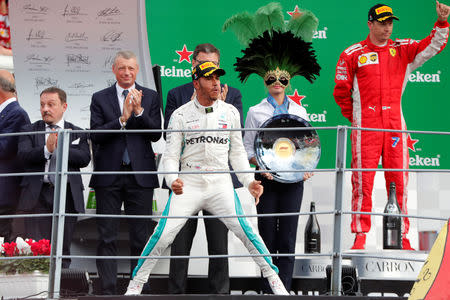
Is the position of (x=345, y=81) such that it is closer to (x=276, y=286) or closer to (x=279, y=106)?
(x=279, y=106)

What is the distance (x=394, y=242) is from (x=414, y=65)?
1.47m

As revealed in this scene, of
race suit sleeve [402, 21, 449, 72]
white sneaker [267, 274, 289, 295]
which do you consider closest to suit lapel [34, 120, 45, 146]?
white sneaker [267, 274, 289, 295]

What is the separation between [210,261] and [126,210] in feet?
2.76

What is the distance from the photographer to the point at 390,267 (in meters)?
6.76

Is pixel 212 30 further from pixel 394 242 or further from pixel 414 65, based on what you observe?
pixel 394 242

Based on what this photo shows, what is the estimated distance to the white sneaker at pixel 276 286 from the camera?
231 inches

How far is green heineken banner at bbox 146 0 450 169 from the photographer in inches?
354

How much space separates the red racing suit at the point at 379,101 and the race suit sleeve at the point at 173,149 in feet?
6.20

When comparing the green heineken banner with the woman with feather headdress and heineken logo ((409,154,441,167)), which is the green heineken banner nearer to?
heineken logo ((409,154,441,167))

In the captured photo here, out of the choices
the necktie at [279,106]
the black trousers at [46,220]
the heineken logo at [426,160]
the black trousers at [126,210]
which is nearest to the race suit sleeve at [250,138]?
the necktie at [279,106]

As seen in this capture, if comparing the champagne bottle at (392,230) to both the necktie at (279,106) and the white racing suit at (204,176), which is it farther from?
the white racing suit at (204,176)

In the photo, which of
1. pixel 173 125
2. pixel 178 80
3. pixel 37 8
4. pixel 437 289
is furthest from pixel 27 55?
pixel 437 289

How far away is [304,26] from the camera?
788 centimetres

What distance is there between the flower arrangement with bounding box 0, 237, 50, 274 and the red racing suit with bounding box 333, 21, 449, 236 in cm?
257
